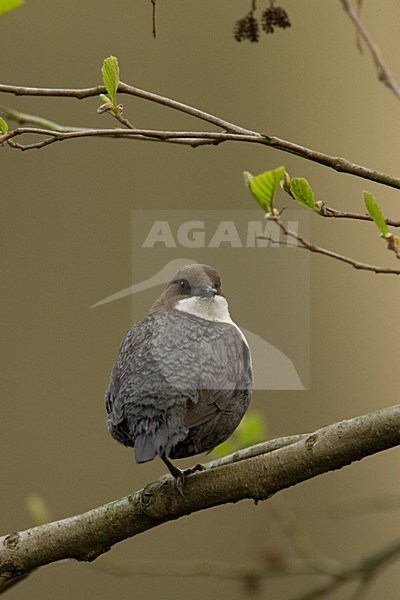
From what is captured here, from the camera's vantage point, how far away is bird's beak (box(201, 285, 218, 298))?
6.81 feet

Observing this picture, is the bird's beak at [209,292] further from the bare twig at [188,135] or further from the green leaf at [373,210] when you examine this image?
the green leaf at [373,210]

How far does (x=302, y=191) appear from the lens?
5.24 feet

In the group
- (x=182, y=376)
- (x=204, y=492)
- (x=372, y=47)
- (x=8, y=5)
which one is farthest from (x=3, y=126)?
(x=204, y=492)

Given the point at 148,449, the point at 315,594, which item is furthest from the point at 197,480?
the point at 315,594

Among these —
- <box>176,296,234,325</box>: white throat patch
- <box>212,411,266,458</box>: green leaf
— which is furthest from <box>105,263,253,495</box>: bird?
<box>212,411,266,458</box>: green leaf

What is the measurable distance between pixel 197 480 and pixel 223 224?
57 centimetres

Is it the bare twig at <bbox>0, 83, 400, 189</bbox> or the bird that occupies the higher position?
the bare twig at <bbox>0, 83, 400, 189</bbox>

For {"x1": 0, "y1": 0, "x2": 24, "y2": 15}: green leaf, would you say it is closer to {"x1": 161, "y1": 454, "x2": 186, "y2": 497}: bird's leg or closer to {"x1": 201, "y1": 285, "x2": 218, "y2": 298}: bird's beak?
{"x1": 201, "y1": 285, "x2": 218, "y2": 298}: bird's beak

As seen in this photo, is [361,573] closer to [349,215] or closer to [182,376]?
[182,376]

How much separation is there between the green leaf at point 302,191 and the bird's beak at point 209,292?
0.49 meters

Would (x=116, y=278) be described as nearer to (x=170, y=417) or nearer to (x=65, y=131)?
(x=170, y=417)

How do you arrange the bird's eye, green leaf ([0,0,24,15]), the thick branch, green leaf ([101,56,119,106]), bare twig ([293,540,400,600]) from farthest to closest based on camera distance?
bare twig ([293,540,400,600]) < the bird's eye < the thick branch < green leaf ([101,56,119,106]) < green leaf ([0,0,24,15])

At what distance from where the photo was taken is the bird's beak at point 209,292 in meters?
2.07

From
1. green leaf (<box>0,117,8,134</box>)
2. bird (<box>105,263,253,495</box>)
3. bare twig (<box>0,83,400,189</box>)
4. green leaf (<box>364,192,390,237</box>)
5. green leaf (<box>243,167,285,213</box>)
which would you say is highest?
green leaf (<box>0,117,8,134</box>)
